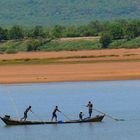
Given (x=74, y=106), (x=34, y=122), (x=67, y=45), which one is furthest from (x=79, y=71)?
(x=67, y=45)

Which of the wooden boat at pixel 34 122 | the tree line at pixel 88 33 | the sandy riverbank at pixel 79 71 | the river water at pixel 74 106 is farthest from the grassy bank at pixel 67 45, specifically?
the wooden boat at pixel 34 122

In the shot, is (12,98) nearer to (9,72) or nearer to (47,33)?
(9,72)

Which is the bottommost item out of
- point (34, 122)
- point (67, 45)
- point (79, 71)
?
point (67, 45)

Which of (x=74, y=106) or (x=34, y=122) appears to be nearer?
(x=34, y=122)

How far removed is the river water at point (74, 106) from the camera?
4278 cm

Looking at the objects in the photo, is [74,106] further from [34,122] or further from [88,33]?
[88,33]

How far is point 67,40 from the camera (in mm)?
130000

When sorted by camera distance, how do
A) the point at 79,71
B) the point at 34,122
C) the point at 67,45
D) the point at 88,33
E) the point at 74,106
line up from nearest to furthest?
1. the point at 34,122
2. the point at 74,106
3. the point at 79,71
4. the point at 67,45
5. the point at 88,33

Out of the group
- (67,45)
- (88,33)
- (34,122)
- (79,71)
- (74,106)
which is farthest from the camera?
(88,33)

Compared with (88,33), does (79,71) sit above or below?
below

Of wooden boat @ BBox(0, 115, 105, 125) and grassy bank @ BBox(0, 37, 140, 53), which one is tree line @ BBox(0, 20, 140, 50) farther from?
wooden boat @ BBox(0, 115, 105, 125)

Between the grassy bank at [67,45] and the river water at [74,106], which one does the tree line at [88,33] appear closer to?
the grassy bank at [67,45]

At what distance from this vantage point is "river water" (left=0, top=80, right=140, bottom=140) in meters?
42.8

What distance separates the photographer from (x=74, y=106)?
2175 inches
